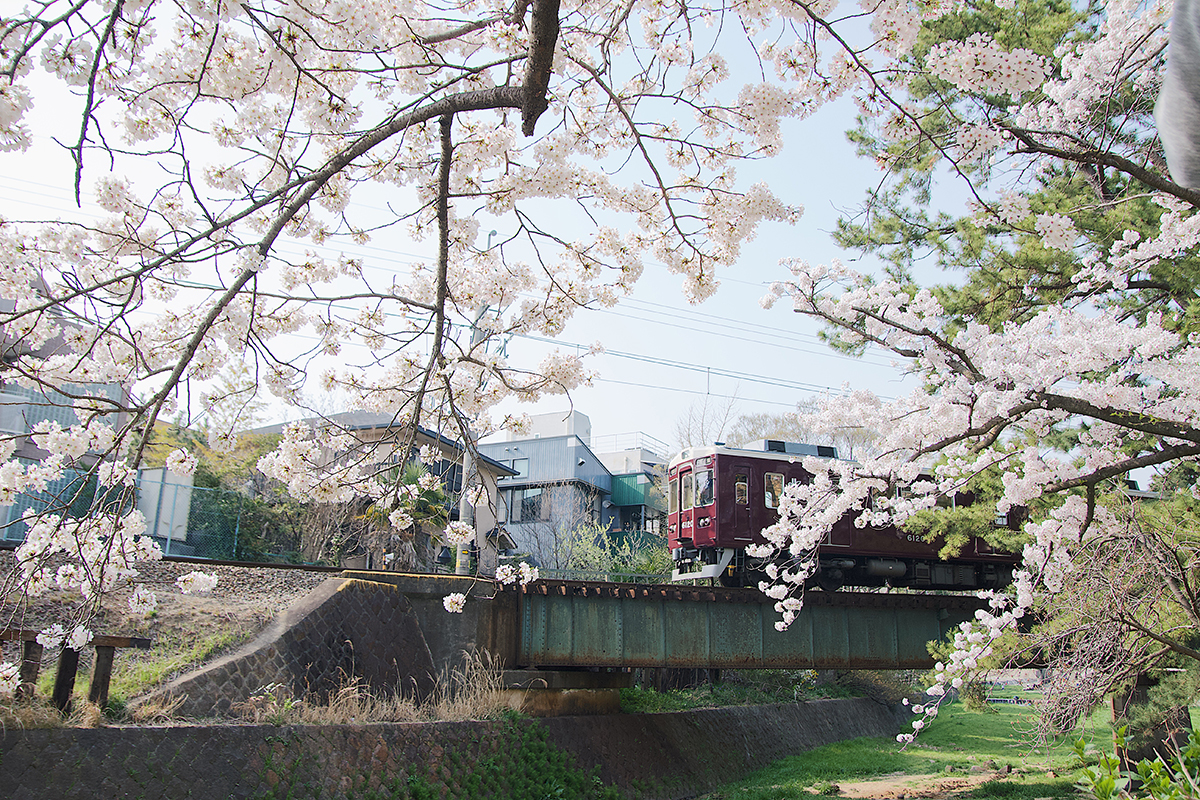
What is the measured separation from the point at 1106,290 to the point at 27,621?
14758mm

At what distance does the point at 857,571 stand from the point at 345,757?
1346 centimetres

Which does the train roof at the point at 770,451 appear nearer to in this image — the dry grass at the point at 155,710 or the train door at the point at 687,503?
the train door at the point at 687,503

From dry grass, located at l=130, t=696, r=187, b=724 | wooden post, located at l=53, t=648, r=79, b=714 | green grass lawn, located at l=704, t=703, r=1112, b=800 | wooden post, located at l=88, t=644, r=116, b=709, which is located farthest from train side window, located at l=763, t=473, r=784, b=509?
wooden post, located at l=53, t=648, r=79, b=714

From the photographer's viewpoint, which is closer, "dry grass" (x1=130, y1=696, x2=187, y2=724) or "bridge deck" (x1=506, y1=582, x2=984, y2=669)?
"dry grass" (x1=130, y1=696, x2=187, y2=724)

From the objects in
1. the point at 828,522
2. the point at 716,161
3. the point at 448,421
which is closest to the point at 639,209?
the point at 716,161

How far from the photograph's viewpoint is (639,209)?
680 cm

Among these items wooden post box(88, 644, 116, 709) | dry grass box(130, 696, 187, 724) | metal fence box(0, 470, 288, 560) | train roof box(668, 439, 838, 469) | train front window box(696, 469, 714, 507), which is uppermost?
train roof box(668, 439, 838, 469)

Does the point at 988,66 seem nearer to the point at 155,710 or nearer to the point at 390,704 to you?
the point at 155,710

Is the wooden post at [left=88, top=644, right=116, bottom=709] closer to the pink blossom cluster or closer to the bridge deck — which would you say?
the bridge deck

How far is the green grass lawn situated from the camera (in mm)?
14211

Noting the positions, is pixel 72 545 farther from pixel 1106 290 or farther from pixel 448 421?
pixel 1106 290

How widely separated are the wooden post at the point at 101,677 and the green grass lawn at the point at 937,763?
1069cm

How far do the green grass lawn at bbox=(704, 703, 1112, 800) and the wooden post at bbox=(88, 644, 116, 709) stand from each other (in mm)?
10691

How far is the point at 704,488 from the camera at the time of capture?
1819 cm
